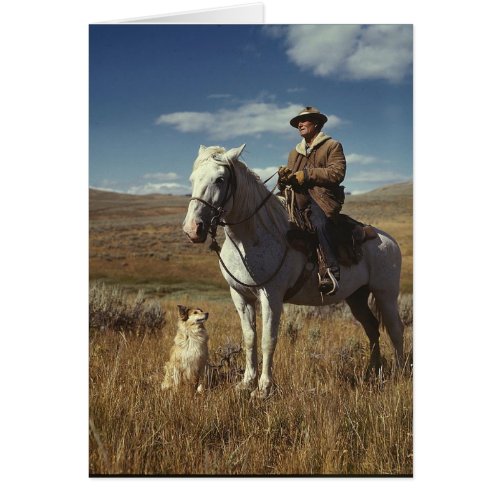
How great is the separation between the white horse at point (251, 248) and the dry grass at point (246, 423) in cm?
30

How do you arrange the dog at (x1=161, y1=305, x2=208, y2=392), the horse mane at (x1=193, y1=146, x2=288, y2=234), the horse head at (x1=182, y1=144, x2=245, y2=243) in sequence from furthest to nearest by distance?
the dog at (x1=161, y1=305, x2=208, y2=392), the horse mane at (x1=193, y1=146, x2=288, y2=234), the horse head at (x1=182, y1=144, x2=245, y2=243)

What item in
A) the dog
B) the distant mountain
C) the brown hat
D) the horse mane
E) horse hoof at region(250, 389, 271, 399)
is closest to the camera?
the horse mane

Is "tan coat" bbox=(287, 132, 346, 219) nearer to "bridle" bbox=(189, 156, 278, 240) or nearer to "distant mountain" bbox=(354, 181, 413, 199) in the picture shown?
"distant mountain" bbox=(354, 181, 413, 199)

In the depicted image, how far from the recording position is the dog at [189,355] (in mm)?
5090

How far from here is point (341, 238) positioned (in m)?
5.46

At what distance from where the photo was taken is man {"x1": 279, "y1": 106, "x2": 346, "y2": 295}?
5133mm

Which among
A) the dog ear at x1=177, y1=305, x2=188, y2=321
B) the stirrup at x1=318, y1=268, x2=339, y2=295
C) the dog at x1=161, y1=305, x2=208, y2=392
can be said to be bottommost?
the dog at x1=161, y1=305, x2=208, y2=392

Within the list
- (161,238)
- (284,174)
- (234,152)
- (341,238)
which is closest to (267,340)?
(341,238)

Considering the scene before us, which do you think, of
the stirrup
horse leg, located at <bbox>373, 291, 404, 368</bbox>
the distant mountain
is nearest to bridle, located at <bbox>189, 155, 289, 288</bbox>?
the stirrup

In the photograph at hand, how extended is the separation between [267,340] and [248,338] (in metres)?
0.21

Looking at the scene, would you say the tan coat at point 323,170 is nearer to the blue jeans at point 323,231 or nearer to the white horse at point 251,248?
the blue jeans at point 323,231

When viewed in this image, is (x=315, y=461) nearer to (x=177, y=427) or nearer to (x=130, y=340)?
(x=177, y=427)

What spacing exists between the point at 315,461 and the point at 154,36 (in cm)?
387

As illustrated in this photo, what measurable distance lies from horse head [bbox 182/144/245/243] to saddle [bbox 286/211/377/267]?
0.75m
